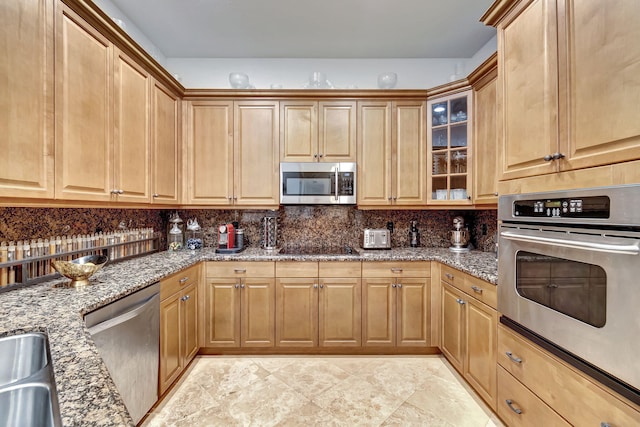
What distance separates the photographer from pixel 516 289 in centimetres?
150

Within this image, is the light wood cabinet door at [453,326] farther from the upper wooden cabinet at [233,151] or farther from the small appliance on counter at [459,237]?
the upper wooden cabinet at [233,151]

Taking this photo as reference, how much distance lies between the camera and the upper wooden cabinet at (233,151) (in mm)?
2729

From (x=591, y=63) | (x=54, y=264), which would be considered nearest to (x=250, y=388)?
(x=54, y=264)

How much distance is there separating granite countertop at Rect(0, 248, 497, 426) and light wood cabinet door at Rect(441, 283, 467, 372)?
26 centimetres

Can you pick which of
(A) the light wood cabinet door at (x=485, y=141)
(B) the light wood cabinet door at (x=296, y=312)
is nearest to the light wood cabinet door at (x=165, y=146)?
(B) the light wood cabinet door at (x=296, y=312)

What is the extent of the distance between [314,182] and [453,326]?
1722mm

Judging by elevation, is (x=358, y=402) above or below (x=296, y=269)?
below

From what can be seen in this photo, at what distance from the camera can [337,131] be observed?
108 inches

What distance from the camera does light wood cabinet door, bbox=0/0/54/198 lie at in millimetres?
1188

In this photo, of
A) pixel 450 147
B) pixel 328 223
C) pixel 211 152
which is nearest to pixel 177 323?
pixel 211 152

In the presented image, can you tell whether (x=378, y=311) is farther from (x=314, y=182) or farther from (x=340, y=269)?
Result: (x=314, y=182)

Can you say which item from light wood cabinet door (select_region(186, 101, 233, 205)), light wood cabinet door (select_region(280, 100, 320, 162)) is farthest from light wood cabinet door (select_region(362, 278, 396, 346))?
light wood cabinet door (select_region(186, 101, 233, 205))

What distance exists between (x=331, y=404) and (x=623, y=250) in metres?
1.78

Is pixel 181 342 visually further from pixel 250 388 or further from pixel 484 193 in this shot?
pixel 484 193
